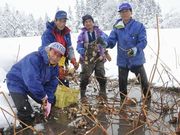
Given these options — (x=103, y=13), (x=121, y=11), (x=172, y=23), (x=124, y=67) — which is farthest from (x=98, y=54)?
(x=172, y=23)

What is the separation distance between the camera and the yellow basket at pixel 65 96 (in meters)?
6.16

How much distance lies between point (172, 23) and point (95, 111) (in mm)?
58728

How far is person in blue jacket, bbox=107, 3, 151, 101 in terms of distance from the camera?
6133 mm

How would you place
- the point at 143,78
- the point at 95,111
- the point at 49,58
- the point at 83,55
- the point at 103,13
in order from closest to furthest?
the point at 49,58
the point at 95,111
the point at 143,78
the point at 83,55
the point at 103,13

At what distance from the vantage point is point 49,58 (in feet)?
16.2

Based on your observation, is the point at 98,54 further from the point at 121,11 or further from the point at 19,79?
the point at 19,79

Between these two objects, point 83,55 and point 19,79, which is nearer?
point 19,79

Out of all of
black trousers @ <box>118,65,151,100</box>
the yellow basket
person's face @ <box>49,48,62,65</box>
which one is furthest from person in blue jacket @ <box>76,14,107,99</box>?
person's face @ <box>49,48,62,65</box>

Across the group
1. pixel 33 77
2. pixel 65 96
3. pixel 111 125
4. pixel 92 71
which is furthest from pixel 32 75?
pixel 92 71

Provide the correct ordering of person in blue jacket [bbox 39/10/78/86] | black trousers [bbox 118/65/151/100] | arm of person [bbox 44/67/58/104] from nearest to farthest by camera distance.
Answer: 1. arm of person [bbox 44/67/58/104]
2. person in blue jacket [bbox 39/10/78/86]
3. black trousers [bbox 118/65/151/100]

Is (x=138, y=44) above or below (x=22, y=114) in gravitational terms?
above

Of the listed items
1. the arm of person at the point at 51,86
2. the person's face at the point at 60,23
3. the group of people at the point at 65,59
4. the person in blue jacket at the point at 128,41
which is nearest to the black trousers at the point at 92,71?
the group of people at the point at 65,59

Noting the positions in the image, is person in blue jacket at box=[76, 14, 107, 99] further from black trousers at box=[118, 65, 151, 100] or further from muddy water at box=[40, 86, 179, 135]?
muddy water at box=[40, 86, 179, 135]

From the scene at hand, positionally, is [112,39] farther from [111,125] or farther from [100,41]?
[111,125]
